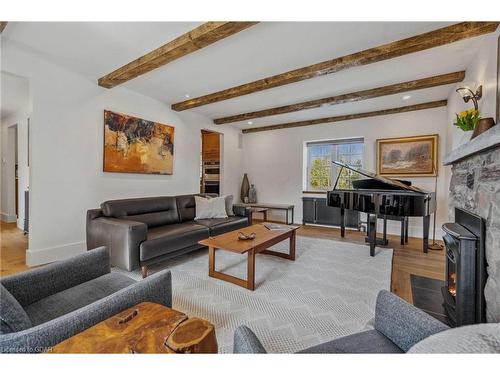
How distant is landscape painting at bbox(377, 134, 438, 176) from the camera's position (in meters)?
4.26

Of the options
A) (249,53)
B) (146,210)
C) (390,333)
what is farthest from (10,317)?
(249,53)

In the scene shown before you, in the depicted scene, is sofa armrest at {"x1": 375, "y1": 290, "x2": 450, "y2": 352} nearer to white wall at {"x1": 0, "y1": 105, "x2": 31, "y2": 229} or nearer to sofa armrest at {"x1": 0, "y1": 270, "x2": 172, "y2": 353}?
sofa armrest at {"x1": 0, "y1": 270, "x2": 172, "y2": 353}

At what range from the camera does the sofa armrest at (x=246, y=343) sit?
768mm

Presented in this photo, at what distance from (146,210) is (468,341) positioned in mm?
3390

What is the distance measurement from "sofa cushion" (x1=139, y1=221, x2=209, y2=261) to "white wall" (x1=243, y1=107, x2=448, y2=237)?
10.4ft

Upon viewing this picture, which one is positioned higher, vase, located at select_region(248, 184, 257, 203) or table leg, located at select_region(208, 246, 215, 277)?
vase, located at select_region(248, 184, 257, 203)

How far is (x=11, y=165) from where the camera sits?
5273mm

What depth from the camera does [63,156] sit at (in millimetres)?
3061

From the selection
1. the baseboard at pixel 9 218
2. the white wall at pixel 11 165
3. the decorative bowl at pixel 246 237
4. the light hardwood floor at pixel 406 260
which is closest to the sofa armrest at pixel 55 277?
the decorative bowl at pixel 246 237

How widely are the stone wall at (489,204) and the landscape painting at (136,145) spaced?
163 inches

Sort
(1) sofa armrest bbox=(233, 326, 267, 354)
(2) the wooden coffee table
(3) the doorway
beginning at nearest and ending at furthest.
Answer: (1) sofa armrest bbox=(233, 326, 267, 354), (2) the wooden coffee table, (3) the doorway

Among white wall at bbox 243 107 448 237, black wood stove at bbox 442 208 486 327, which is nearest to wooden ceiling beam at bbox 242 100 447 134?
white wall at bbox 243 107 448 237

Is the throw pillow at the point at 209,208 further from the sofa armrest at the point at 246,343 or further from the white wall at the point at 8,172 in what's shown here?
the white wall at the point at 8,172

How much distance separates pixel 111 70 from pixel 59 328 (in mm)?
3227
